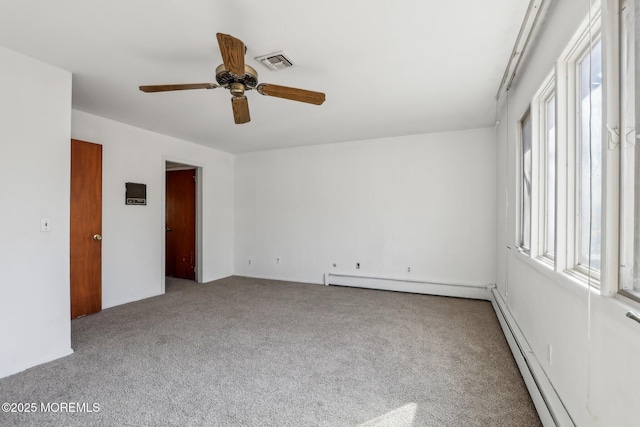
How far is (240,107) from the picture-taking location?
2.40 meters

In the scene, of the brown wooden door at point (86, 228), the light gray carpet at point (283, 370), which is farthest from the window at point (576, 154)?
the brown wooden door at point (86, 228)

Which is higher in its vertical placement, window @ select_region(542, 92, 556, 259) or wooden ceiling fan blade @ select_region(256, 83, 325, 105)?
wooden ceiling fan blade @ select_region(256, 83, 325, 105)

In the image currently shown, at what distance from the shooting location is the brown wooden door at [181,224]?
18.2 ft

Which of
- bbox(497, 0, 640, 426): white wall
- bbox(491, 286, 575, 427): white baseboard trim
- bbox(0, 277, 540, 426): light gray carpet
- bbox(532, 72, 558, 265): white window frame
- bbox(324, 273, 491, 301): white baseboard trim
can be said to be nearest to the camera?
bbox(497, 0, 640, 426): white wall

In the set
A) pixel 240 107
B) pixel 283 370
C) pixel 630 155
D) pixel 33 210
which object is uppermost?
pixel 240 107

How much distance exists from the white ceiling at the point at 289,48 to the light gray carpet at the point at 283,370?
2.46 metres

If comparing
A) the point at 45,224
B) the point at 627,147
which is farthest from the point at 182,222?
the point at 627,147

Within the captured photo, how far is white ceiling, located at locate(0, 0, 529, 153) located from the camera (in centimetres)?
182

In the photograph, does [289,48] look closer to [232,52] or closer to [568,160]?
[232,52]

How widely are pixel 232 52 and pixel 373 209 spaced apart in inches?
142

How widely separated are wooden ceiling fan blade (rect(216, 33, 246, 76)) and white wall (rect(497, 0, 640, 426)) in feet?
Result: 5.65

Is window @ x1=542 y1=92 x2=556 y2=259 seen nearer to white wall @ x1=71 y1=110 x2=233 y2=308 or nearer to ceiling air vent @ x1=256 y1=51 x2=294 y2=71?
ceiling air vent @ x1=256 y1=51 x2=294 y2=71

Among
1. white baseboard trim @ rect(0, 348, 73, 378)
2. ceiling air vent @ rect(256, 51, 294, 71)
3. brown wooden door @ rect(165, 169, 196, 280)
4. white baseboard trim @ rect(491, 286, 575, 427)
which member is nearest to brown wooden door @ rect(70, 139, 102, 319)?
white baseboard trim @ rect(0, 348, 73, 378)

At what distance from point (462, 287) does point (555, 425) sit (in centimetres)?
299
